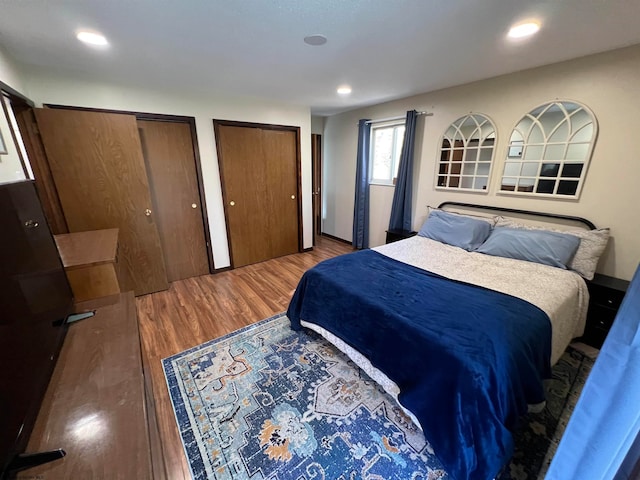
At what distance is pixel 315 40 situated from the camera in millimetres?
1675

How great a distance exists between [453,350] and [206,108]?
11.0 feet

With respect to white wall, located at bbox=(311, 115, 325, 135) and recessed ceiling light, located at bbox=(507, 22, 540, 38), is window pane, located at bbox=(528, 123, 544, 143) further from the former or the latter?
white wall, located at bbox=(311, 115, 325, 135)

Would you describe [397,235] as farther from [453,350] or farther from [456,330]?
[453,350]

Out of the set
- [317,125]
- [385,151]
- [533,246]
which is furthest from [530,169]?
[317,125]

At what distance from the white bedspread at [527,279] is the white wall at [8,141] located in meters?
2.77

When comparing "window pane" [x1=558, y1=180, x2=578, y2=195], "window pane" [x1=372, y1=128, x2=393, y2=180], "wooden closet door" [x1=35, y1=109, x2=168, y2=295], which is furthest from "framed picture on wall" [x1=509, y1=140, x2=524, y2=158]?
"wooden closet door" [x1=35, y1=109, x2=168, y2=295]

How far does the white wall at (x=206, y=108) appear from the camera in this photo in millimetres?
2264

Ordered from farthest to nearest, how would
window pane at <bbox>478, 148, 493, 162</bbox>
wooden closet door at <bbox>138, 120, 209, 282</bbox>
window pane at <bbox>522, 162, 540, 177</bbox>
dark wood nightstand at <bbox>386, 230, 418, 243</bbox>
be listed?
1. dark wood nightstand at <bbox>386, 230, 418, 243</bbox>
2. wooden closet door at <bbox>138, 120, 209, 282</bbox>
3. window pane at <bbox>478, 148, 493, 162</bbox>
4. window pane at <bbox>522, 162, 540, 177</bbox>

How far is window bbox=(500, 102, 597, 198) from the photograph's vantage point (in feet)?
7.03

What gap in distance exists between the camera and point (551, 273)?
6.47 feet

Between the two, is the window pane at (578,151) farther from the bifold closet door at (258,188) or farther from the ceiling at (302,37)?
the bifold closet door at (258,188)

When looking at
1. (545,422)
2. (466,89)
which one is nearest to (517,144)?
(466,89)

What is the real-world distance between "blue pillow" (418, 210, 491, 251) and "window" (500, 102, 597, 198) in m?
0.49

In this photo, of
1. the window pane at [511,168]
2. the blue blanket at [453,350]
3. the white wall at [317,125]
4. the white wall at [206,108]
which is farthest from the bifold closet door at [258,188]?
the window pane at [511,168]
